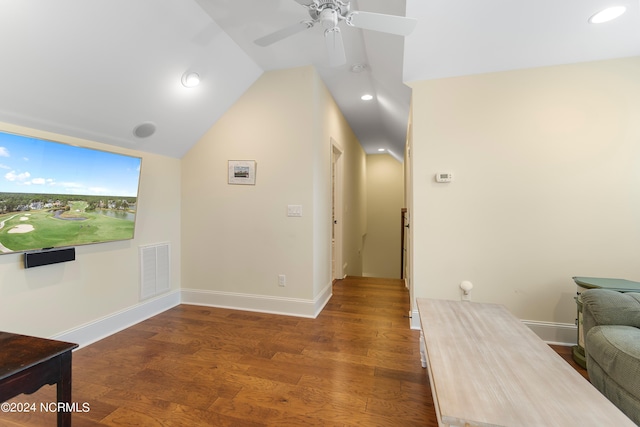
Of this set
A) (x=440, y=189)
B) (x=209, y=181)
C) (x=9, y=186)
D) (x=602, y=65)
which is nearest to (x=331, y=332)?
(x=440, y=189)

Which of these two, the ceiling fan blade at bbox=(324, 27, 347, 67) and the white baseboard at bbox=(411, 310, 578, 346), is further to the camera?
the white baseboard at bbox=(411, 310, 578, 346)

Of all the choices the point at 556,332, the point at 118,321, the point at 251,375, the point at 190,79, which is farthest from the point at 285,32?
the point at 556,332

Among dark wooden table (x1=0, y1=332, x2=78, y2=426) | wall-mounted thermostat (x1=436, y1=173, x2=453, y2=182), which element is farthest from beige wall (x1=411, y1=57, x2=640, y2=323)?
dark wooden table (x1=0, y1=332, x2=78, y2=426)

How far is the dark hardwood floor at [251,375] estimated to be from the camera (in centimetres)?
158

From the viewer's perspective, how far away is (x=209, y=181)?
3303 millimetres

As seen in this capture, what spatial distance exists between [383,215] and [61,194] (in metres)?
6.34

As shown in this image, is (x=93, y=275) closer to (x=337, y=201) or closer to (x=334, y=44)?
(x=334, y=44)

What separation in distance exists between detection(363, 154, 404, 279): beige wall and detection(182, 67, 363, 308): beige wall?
13.6 feet

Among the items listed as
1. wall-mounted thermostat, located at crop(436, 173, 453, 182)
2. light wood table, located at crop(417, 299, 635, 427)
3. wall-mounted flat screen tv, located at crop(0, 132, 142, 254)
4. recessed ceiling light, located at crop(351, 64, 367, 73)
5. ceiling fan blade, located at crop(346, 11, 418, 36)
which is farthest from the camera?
recessed ceiling light, located at crop(351, 64, 367, 73)

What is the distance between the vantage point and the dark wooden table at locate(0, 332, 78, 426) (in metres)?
0.97

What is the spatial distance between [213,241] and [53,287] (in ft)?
4.65

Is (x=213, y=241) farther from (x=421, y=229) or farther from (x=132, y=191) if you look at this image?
(x=421, y=229)

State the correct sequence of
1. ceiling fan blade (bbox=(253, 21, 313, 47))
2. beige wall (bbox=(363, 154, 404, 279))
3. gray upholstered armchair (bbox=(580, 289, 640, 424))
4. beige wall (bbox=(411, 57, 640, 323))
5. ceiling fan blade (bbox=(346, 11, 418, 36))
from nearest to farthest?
1. gray upholstered armchair (bbox=(580, 289, 640, 424))
2. ceiling fan blade (bbox=(346, 11, 418, 36))
3. ceiling fan blade (bbox=(253, 21, 313, 47))
4. beige wall (bbox=(411, 57, 640, 323))
5. beige wall (bbox=(363, 154, 404, 279))

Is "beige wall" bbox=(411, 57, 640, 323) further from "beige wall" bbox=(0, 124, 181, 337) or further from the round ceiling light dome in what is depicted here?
"beige wall" bbox=(0, 124, 181, 337)
